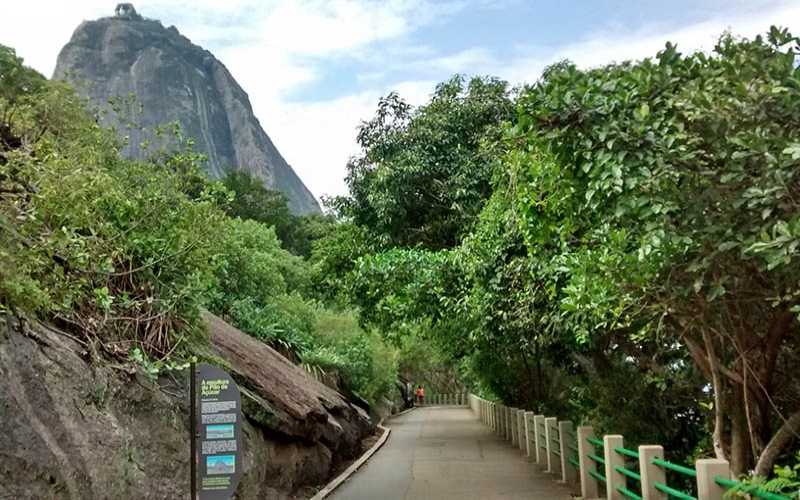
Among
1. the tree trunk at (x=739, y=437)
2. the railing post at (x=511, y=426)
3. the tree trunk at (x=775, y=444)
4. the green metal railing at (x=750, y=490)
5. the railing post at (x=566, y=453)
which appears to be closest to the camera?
the green metal railing at (x=750, y=490)

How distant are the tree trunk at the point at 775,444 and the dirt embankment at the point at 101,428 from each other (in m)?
5.55

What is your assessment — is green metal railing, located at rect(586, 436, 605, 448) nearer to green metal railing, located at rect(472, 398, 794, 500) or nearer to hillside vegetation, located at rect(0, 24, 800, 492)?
green metal railing, located at rect(472, 398, 794, 500)

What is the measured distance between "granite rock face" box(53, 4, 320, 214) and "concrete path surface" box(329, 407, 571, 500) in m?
65.4

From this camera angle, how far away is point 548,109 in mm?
5598

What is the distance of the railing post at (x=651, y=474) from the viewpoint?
7.38 metres

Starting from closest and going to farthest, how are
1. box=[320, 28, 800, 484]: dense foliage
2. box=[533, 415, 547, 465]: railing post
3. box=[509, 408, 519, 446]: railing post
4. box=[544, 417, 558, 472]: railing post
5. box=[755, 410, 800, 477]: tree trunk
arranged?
box=[320, 28, 800, 484]: dense foliage, box=[755, 410, 800, 477]: tree trunk, box=[544, 417, 558, 472]: railing post, box=[533, 415, 547, 465]: railing post, box=[509, 408, 519, 446]: railing post

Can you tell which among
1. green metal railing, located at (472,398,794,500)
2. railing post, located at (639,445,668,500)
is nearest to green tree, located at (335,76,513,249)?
green metal railing, located at (472,398,794,500)

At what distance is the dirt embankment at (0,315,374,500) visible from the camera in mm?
5188

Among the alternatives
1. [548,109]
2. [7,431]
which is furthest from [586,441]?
[7,431]

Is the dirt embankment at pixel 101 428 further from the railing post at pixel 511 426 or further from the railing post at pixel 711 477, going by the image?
the railing post at pixel 511 426

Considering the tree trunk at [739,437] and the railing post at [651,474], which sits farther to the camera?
the tree trunk at [739,437]

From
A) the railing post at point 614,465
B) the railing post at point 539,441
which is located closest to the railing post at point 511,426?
the railing post at point 539,441

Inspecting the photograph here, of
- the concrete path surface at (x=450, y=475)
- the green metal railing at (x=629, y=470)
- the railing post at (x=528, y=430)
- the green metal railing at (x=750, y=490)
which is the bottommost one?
the concrete path surface at (x=450, y=475)

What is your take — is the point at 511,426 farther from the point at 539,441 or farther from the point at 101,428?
the point at 101,428
